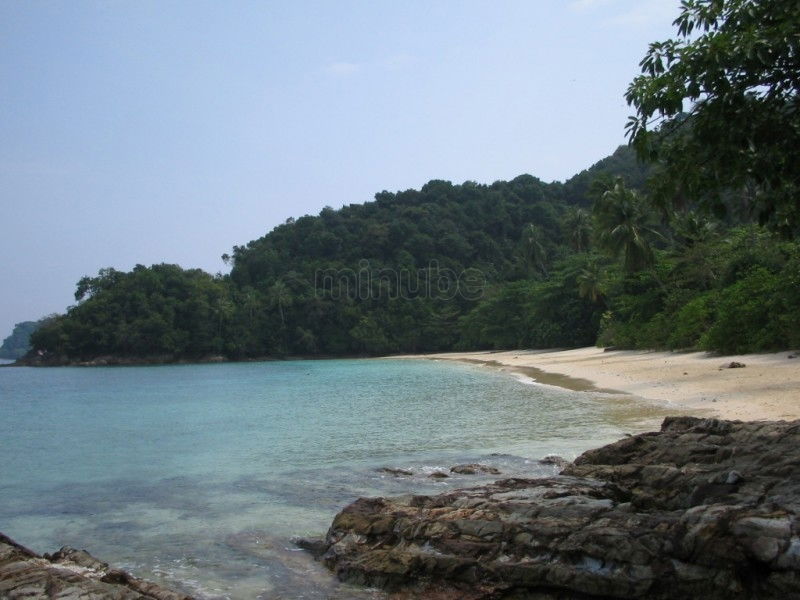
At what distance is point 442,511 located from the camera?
5.92m

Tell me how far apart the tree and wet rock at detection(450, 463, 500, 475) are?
5192mm

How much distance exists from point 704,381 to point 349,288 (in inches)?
2764

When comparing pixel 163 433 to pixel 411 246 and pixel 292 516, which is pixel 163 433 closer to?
pixel 292 516

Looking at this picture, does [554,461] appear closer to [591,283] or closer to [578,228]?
[591,283]

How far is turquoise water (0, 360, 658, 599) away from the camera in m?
6.88

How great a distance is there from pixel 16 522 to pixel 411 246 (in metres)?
80.8

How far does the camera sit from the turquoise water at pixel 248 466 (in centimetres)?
688

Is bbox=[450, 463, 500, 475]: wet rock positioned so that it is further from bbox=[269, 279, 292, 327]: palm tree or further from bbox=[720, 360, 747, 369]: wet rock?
bbox=[269, 279, 292, 327]: palm tree

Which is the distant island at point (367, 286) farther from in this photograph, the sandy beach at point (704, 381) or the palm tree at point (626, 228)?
the sandy beach at point (704, 381)

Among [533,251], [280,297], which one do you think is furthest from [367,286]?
[533,251]

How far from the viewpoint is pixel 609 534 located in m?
4.82

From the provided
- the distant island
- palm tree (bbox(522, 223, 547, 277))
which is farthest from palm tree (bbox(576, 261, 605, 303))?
palm tree (bbox(522, 223, 547, 277))

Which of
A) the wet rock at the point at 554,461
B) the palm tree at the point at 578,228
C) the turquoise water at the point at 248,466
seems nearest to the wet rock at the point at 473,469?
the turquoise water at the point at 248,466

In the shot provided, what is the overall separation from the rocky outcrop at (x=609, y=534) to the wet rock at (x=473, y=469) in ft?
8.54
